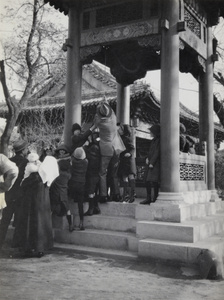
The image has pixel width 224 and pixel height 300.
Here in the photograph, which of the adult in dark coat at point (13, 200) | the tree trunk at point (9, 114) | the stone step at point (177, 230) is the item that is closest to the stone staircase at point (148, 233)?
the stone step at point (177, 230)

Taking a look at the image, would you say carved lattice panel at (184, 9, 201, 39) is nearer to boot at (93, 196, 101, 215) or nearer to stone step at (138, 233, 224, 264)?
boot at (93, 196, 101, 215)

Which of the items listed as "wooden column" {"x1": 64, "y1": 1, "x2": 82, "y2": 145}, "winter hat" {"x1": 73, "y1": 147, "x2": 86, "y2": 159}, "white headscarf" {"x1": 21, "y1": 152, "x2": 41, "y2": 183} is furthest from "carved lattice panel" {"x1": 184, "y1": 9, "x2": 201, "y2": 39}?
"white headscarf" {"x1": 21, "y1": 152, "x2": 41, "y2": 183}

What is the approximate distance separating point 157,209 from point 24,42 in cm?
1138

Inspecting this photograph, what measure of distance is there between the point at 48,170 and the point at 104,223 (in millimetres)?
1522

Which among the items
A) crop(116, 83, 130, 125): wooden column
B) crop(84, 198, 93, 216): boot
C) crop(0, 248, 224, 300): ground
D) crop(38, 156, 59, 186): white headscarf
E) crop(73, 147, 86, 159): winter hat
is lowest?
crop(0, 248, 224, 300): ground

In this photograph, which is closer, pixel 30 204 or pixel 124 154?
pixel 30 204

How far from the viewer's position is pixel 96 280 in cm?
472

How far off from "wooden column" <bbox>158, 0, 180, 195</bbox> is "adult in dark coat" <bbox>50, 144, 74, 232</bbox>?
1809mm

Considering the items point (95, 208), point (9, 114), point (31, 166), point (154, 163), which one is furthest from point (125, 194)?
point (9, 114)

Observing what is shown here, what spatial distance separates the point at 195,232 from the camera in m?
5.65

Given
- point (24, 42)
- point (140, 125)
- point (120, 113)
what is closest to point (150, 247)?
point (120, 113)

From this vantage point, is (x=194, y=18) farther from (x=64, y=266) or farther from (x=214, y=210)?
(x=64, y=266)

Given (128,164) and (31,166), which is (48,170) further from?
(128,164)

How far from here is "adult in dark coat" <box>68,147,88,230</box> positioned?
22.0 feet
